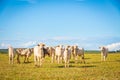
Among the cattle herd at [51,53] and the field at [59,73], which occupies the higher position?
the cattle herd at [51,53]

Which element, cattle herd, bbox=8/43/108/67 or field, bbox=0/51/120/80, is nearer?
field, bbox=0/51/120/80

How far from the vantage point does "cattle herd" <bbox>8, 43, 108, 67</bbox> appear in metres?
29.4

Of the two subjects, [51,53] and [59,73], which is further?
[51,53]

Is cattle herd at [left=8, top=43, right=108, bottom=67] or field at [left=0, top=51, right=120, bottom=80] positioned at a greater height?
cattle herd at [left=8, top=43, right=108, bottom=67]

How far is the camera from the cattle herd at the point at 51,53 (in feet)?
96.4

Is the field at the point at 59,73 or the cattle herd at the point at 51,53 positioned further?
the cattle herd at the point at 51,53

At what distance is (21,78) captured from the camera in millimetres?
18438

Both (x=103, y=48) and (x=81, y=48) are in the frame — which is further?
(x=103, y=48)

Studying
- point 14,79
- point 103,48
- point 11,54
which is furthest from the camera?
point 103,48

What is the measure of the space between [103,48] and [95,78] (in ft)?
95.1

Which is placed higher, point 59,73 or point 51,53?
point 51,53

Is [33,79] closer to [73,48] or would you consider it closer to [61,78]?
[61,78]

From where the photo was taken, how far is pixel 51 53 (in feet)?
128

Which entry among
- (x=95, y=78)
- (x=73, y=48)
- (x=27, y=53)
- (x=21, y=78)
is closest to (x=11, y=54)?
(x=27, y=53)
